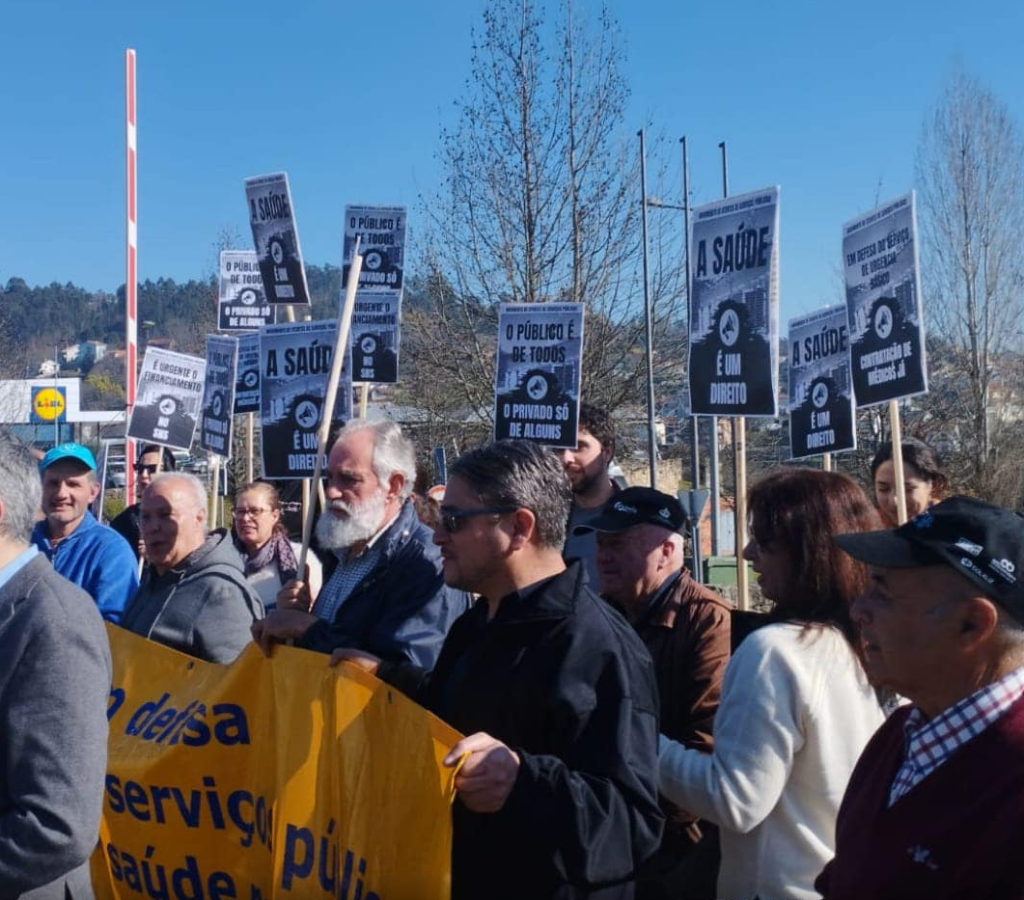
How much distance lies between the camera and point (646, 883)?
3916mm

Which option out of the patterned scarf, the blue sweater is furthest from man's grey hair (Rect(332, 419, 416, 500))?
the patterned scarf

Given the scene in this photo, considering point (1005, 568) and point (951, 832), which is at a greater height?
point (1005, 568)

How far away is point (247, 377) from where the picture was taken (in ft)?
37.9

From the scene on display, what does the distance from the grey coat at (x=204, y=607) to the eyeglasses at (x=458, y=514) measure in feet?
6.15

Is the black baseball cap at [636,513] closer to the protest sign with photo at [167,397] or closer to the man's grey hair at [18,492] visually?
the man's grey hair at [18,492]

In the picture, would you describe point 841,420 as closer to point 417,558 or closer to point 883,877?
point 417,558

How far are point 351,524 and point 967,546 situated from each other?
2.44 m

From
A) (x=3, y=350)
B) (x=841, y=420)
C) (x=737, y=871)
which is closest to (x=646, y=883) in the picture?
(x=737, y=871)

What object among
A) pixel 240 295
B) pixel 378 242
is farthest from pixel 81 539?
pixel 240 295

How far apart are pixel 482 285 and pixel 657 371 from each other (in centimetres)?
438

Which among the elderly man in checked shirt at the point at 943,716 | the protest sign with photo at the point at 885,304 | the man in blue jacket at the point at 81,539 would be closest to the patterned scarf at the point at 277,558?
the man in blue jacket at the point at 81,539

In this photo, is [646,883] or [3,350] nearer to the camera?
[646,883]

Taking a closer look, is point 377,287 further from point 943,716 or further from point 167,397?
point 943,716

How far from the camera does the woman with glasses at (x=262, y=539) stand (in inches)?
306
